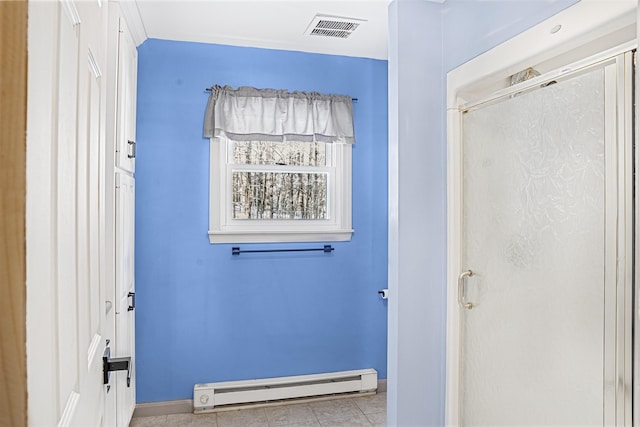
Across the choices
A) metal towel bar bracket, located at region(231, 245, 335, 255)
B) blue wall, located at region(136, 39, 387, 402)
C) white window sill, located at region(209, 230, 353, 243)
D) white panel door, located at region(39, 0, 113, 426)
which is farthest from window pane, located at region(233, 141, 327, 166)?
white panel door, located at region(39, 0, 113, 426)

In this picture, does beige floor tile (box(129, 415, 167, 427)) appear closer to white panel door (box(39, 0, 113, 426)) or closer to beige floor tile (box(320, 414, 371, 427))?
beige floor tile (box(320, 414, 371, 427))

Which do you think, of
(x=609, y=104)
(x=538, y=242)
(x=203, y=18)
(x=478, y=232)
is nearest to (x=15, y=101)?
(x=609, y=104)

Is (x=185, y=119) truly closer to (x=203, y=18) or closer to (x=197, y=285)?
(x=203, y=18)

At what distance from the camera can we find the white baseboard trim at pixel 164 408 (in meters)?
2.88

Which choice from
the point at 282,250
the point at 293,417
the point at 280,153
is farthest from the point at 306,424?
the point at 280,153

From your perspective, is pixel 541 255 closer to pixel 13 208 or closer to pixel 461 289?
pixel 461 289

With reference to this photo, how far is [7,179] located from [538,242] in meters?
1.62

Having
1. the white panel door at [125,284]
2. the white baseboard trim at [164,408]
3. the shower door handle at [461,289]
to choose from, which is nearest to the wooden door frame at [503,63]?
the shower door handle at [461,289]

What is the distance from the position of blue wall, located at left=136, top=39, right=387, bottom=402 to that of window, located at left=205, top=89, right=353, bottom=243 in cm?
9

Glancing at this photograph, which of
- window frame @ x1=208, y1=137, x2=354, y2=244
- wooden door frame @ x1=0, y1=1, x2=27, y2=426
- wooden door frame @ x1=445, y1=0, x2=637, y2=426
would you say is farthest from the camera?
window frame @ x1=208, y1=137, x2=354, y2=244

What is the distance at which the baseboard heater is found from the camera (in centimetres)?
293

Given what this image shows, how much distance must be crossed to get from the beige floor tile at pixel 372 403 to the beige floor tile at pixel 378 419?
4cm

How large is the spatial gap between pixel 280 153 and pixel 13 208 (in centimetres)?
286

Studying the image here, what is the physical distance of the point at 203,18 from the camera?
2.65 metres
